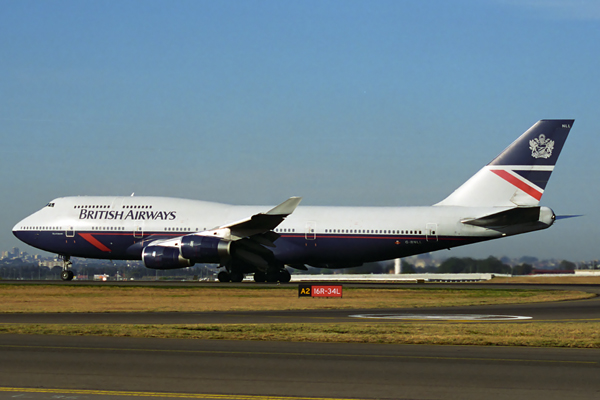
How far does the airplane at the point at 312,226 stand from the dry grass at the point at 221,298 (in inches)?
203

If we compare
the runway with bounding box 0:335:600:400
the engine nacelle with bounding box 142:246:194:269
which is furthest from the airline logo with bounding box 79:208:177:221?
the runway with bounding box 0:335:600:400

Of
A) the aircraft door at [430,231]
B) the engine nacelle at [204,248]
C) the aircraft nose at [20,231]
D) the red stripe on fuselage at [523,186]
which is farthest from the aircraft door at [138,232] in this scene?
the red stripe on fuselage at [523,186]

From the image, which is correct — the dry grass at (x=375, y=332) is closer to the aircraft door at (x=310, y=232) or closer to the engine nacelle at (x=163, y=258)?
the engine nacelle at (x=163, y=258)

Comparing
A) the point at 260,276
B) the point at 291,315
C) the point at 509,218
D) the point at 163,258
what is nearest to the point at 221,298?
the point at 291,315

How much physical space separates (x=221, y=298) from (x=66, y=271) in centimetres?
1986

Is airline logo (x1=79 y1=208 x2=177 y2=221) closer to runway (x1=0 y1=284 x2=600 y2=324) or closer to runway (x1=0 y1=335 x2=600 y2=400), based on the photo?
runway (x1=0 y1=284 x2=600 y2=324)

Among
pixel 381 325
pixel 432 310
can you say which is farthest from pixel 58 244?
pixel 381 325

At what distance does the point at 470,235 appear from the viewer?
43875mm

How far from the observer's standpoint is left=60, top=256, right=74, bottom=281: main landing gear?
48.4 metres

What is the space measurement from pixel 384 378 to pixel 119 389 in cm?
411

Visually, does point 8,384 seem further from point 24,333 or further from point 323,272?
point 323,272

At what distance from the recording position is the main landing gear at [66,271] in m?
48.4

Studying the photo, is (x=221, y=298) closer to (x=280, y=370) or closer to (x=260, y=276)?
(x=260, y=276)

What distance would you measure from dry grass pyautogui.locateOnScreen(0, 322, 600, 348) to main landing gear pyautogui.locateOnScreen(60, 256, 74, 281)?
30.4 m
